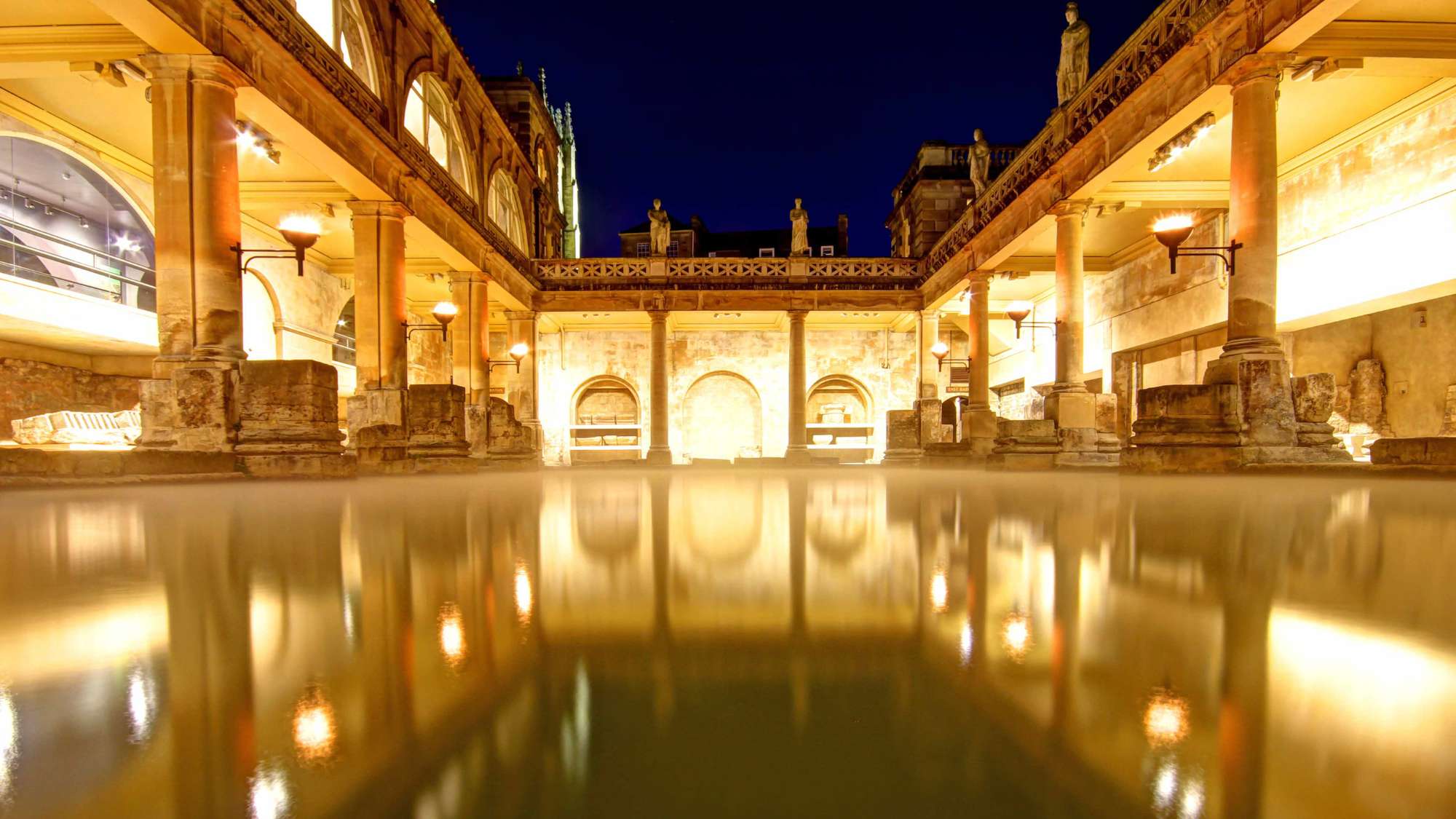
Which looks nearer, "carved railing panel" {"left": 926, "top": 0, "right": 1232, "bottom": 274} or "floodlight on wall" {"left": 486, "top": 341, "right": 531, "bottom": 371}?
"carved railing panel" {"left": 926, "top": 0, "right": 1232, "bottom": 274}

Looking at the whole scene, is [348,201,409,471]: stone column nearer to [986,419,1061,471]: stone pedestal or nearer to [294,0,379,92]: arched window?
[294,0,379,92]: arched window

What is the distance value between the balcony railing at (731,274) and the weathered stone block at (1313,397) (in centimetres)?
1218

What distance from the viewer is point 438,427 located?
10.1 metres

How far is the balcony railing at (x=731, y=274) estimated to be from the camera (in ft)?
61.3

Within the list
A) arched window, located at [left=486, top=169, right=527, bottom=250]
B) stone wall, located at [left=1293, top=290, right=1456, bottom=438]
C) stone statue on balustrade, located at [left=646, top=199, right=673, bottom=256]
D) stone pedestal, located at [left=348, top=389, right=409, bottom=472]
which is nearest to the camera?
stone pedestal, located at [left=348, top=389, right=409, bottom=472]

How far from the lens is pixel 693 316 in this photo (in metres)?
20.9

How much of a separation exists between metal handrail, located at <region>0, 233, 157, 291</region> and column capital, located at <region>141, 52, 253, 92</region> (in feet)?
19.2

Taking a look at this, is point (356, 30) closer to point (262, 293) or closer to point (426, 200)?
point (426, 200)

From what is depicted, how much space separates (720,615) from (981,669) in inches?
21.8

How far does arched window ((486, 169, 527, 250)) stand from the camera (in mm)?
19036

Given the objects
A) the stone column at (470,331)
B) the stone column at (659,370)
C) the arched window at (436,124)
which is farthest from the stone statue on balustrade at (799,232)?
the arched window at (436,124)

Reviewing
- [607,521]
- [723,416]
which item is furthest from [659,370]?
[607,521]

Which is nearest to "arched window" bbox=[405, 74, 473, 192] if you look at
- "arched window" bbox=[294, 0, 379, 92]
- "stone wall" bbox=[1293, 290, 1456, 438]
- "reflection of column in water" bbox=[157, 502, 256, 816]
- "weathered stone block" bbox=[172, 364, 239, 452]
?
"arched window" bbox=[294, 0, 379, 92]

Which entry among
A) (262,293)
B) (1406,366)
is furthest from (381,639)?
(1406,366)
